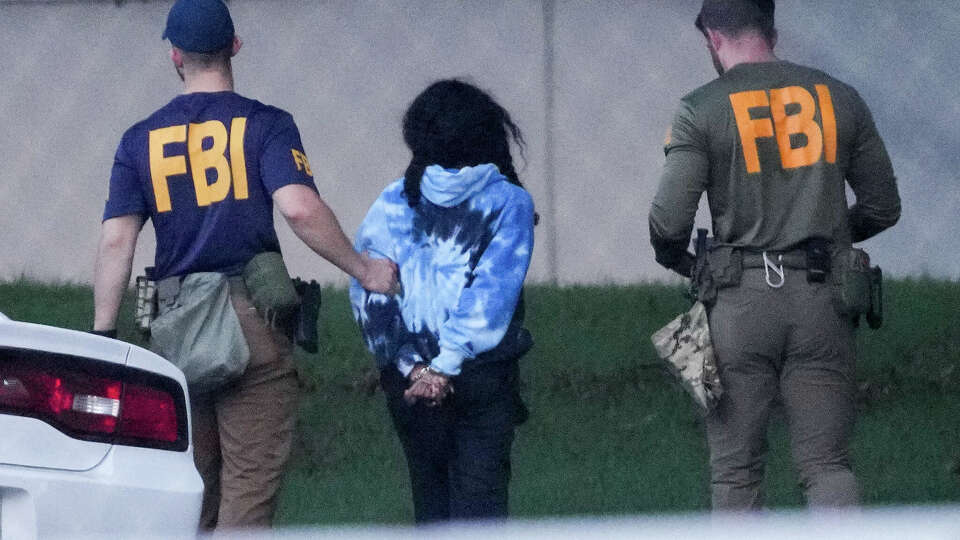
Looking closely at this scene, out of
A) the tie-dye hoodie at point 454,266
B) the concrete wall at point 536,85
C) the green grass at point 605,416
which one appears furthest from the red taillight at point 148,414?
the concrete wall at point 536,85

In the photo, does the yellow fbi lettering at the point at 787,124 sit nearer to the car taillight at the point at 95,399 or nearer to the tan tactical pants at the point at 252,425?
the tan tactical pants at the point at 252,425

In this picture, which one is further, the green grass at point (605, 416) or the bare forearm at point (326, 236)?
the green grass at point (605, 416)

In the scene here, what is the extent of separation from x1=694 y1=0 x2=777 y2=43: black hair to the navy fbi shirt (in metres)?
1.06

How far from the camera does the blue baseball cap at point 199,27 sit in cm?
346

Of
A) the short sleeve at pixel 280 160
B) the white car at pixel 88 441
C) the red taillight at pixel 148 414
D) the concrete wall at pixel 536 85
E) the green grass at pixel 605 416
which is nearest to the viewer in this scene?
the white car at pixel 88 441

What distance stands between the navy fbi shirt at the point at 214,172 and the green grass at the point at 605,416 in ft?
6.85

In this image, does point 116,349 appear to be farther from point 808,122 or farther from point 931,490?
point 931,490

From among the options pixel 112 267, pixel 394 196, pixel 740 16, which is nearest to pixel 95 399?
pixel 112 267

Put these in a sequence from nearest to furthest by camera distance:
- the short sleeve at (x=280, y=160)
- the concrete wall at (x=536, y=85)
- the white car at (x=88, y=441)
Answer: the white car at (x=88, y=441)
the short sleeve at (x=280, y=160)
the concrete wall at (x=536, y=85)

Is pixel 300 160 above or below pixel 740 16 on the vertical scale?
below

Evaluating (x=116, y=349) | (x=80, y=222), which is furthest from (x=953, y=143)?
(x=116, y=349)

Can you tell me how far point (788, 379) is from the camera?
353cm

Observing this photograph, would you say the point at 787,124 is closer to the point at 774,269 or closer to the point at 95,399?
the point at 774,269

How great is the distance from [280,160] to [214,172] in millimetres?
155
